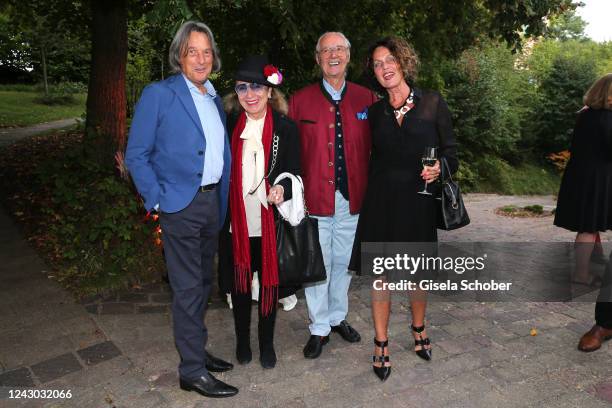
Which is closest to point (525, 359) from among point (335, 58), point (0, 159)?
point (335, 58)

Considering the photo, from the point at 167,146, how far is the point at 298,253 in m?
1.10

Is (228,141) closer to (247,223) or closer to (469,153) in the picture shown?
(247,223)

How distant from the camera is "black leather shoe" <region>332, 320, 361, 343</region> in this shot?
4.11m

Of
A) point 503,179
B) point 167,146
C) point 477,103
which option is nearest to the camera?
point 167,146

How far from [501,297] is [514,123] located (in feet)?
46.6

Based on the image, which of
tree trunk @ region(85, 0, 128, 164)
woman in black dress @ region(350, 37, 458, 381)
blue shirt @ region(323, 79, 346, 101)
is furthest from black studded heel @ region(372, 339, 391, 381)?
tree trunk @ region(85, 0, 128, 164)

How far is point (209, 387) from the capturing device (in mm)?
3318

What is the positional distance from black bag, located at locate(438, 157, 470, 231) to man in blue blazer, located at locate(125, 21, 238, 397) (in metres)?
1.41

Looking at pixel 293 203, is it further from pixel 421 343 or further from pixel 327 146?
pixel 421 343

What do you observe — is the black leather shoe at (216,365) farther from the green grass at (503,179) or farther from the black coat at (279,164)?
Answer: the green grass at (503,179)

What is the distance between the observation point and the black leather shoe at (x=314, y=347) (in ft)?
12.6

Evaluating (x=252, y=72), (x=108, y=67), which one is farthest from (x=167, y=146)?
(x=108, y=67)

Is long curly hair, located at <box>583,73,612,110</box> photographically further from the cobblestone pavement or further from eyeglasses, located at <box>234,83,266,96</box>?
eyeglasses, located at <box>234,83,266,96</box>

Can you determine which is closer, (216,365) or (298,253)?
(298,253)
